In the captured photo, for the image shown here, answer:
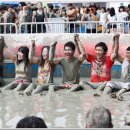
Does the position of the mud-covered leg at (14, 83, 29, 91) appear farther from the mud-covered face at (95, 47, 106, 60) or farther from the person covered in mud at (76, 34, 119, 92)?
the mud-covered face at (95, 47, 106, 60)

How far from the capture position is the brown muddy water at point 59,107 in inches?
307

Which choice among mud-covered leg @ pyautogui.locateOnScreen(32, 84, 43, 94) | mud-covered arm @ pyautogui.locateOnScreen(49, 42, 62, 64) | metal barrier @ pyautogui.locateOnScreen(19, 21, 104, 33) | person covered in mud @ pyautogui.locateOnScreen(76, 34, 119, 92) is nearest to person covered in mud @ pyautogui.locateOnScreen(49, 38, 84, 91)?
mud-covered arm @ pyautogui.locateOnScreen(49, 42, 62, 64)

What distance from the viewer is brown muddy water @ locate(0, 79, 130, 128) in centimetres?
780

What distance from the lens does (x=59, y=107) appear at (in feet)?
29.2

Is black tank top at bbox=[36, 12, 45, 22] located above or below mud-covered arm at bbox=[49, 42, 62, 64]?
above

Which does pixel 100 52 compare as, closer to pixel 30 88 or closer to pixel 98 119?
pixel 30 88

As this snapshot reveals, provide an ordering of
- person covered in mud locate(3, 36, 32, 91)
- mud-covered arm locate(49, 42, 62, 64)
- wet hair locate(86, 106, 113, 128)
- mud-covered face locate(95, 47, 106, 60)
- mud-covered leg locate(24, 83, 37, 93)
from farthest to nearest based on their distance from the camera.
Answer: person covered in mud locate(3, 36, 32, 91)
mud-covered arm locate(49, 42, 62, 64)
mud-covered face locate(95, 47, 106, 60)
mud-covered leg locate(24, 83, 37, 93)
wet hair locate(86, 106, 113, 128)

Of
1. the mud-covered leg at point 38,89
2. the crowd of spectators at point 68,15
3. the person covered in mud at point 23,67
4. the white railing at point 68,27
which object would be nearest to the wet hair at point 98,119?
the mud-covered leg at point 38,89

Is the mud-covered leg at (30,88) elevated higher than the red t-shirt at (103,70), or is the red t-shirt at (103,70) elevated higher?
the red t-shirt at (103,70)

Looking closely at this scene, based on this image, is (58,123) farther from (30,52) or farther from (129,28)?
(129,28)

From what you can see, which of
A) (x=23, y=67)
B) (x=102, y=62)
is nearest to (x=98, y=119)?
(x=102, y=62)

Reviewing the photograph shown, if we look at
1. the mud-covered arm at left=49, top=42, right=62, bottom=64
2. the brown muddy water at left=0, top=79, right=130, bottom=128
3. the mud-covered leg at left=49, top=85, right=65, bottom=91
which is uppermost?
the mud-covered arm at left=49, top=42, right=62, bottom=64

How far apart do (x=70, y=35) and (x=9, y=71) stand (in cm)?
169

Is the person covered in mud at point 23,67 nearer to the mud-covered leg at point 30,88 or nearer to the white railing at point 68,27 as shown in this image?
the mud-covered leg at point 30,88
